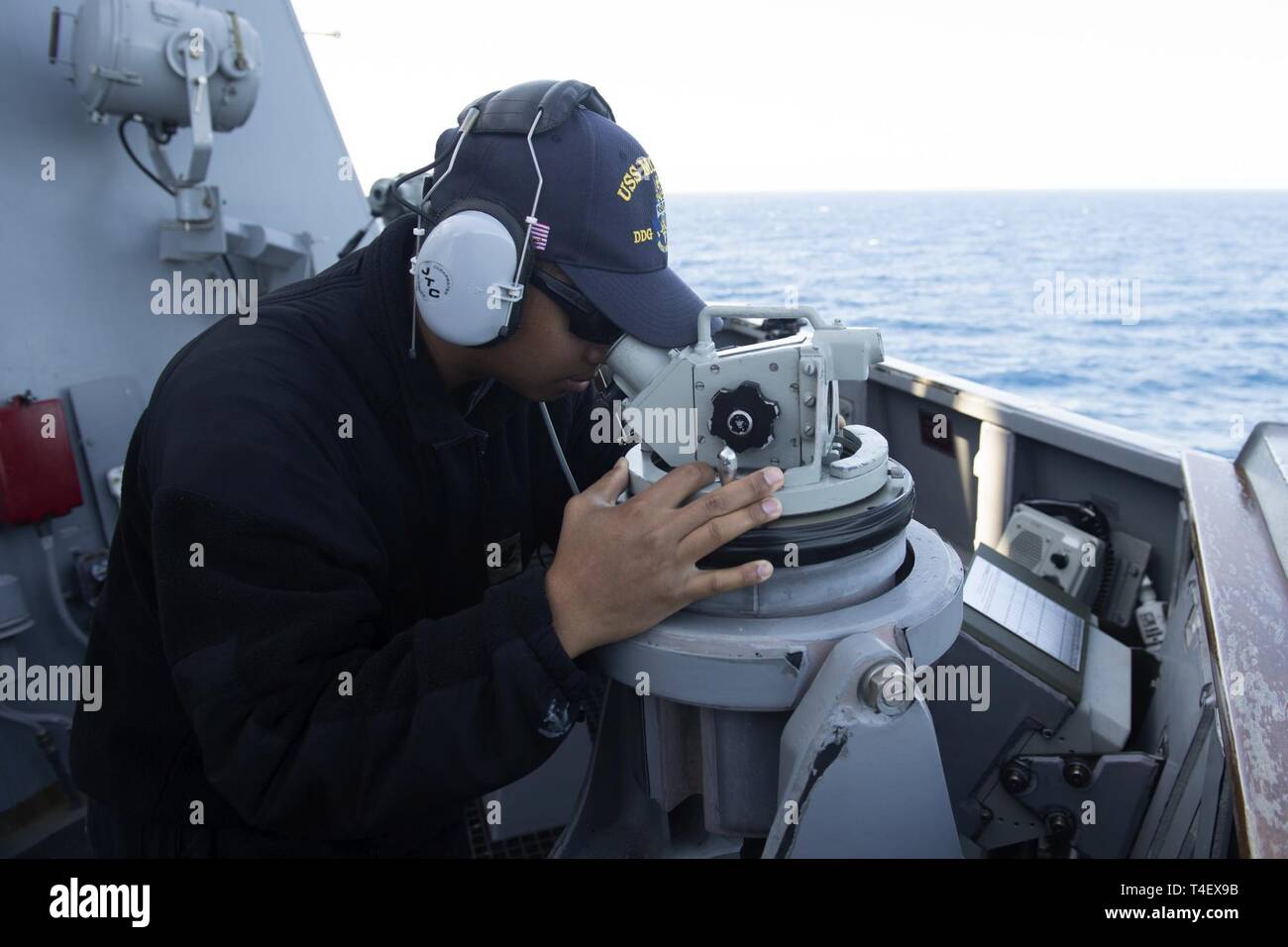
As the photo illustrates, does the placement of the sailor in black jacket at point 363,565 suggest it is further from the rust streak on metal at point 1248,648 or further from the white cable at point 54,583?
the white cable at point 54,583

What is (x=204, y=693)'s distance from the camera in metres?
1.01

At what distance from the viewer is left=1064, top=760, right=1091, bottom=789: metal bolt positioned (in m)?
1.62

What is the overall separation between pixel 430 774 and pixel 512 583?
224 millimetres

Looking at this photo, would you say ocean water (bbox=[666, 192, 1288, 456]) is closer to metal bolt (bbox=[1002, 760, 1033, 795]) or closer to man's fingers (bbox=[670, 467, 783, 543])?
man's fingers (bbox=[670, 467, 783, 543])

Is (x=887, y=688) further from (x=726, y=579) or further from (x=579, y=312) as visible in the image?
(x=579, y=312)

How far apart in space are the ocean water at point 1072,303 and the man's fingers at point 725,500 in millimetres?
268

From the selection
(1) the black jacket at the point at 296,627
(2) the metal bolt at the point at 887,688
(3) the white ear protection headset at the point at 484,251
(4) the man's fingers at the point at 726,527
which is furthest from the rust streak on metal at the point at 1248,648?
(3) the white ear protection headset at the point at 484,251

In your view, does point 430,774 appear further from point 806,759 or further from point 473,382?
point 473,382

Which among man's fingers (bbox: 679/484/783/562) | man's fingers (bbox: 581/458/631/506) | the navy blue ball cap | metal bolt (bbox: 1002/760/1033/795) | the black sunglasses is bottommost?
metal bolt (bbox: 1002/760/1033/795)

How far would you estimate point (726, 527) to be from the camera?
1032 millimetres

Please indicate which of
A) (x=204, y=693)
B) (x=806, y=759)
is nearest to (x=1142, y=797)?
(x=806, y=759)

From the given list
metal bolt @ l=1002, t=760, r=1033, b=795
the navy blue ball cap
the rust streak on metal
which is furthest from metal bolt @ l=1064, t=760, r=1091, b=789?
the navy blue ball cap

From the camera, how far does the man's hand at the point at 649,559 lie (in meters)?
1.04

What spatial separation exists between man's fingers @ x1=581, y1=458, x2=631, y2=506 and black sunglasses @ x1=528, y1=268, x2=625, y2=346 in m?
0.19
